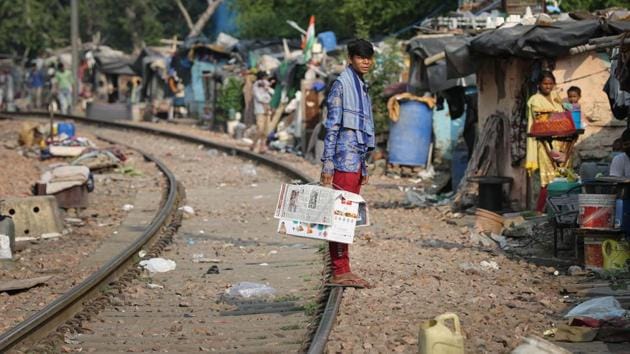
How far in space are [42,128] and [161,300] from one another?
2027 centimetres

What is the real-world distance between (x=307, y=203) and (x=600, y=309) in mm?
2186

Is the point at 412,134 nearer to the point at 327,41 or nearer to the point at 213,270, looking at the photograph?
the point at 213,270

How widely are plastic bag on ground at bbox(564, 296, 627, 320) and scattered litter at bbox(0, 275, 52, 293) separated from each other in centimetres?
456

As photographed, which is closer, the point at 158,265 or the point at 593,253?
Answer: the point at 593,253

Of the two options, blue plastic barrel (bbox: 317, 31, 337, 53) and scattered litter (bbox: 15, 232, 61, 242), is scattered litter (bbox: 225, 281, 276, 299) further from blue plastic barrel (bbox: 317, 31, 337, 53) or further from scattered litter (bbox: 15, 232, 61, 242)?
blue plastic barrel (bbox: 317, 31, 337, 53)

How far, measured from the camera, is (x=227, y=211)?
1503cm

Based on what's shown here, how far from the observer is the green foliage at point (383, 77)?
21.5 m

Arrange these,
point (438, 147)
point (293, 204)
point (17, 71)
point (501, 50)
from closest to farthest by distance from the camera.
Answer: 1. point (293, 204)
2. point (501, 50)
3. point (438, 147)
4. point (17, 71)

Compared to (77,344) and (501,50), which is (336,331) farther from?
(501,50)

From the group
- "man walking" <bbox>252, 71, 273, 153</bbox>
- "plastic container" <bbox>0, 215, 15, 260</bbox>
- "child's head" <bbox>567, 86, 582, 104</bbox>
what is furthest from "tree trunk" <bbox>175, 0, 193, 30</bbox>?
"plastic container" <bbox>0, 215, 15, 260</bbox>

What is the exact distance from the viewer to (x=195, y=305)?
8.33 m

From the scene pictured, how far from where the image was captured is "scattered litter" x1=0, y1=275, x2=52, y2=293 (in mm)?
8952

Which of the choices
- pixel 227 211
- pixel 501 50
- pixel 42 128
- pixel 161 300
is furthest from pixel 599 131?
pixel 42 128

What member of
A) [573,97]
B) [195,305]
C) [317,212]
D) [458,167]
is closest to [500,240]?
[573,97]
